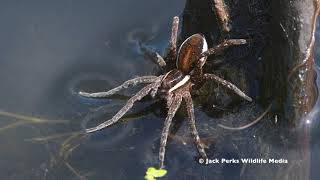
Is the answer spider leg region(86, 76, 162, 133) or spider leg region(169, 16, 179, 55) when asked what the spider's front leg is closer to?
spider leg region(169, 16, 179, 55)

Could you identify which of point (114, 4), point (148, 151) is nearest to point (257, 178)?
point (148, 151)

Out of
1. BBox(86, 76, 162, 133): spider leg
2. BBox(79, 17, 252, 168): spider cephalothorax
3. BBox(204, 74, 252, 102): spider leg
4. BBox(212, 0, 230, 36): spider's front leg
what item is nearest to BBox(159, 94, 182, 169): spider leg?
BBox(79, 17, 252, 168): spider cephalothorax

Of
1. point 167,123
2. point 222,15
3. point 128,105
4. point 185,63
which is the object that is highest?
point 222,15

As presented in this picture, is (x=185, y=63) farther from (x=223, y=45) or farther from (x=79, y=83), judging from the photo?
(x=79, y=83)

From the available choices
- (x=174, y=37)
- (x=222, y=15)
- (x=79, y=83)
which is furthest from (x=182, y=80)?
(x=79, y=83)

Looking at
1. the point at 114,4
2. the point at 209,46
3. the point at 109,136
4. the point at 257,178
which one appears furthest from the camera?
the point at 114,4

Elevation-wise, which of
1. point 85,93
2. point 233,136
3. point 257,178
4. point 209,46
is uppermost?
point 209,46

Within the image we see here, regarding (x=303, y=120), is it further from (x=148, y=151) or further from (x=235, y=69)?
(x=148, y=151)
